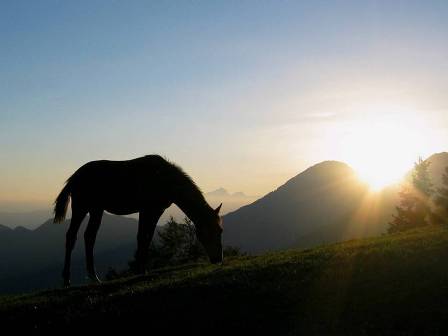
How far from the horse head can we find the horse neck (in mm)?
303

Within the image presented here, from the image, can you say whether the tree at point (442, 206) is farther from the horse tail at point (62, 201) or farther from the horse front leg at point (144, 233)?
the horse tail at point (62, 201)

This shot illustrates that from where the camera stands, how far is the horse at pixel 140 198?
65.6ft

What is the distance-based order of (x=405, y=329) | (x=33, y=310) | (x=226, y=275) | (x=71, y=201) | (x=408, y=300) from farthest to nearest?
(x=71, y=201)
(x=226, y=275)
(x=33, y=310)
(x=408, y=300)
(x=405, y=329)

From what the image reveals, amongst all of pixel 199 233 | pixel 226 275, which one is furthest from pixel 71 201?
pixel 226 275

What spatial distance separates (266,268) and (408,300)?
18.6 ft

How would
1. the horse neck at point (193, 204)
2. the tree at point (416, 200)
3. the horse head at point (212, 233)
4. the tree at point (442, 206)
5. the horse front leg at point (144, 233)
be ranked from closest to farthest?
1. the horse front leg at point (144, 233)
2. the horse head at point (212, 233)
3. the horse neck at point (193, 204)
4. the tree at point (442, 206)
5. the tree at point (416, 200)

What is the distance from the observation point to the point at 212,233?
1992cm

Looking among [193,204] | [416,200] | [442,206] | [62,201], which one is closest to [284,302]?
[193,204]

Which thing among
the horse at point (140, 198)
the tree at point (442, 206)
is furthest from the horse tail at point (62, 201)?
the tree at point (442, 206)

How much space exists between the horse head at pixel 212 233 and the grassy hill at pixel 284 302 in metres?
4.22

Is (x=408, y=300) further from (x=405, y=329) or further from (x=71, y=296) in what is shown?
(x=71, y=296)

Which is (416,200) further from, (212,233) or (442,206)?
(212,233)

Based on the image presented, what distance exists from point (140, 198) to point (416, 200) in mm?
61068

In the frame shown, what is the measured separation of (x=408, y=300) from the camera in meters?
10.7
